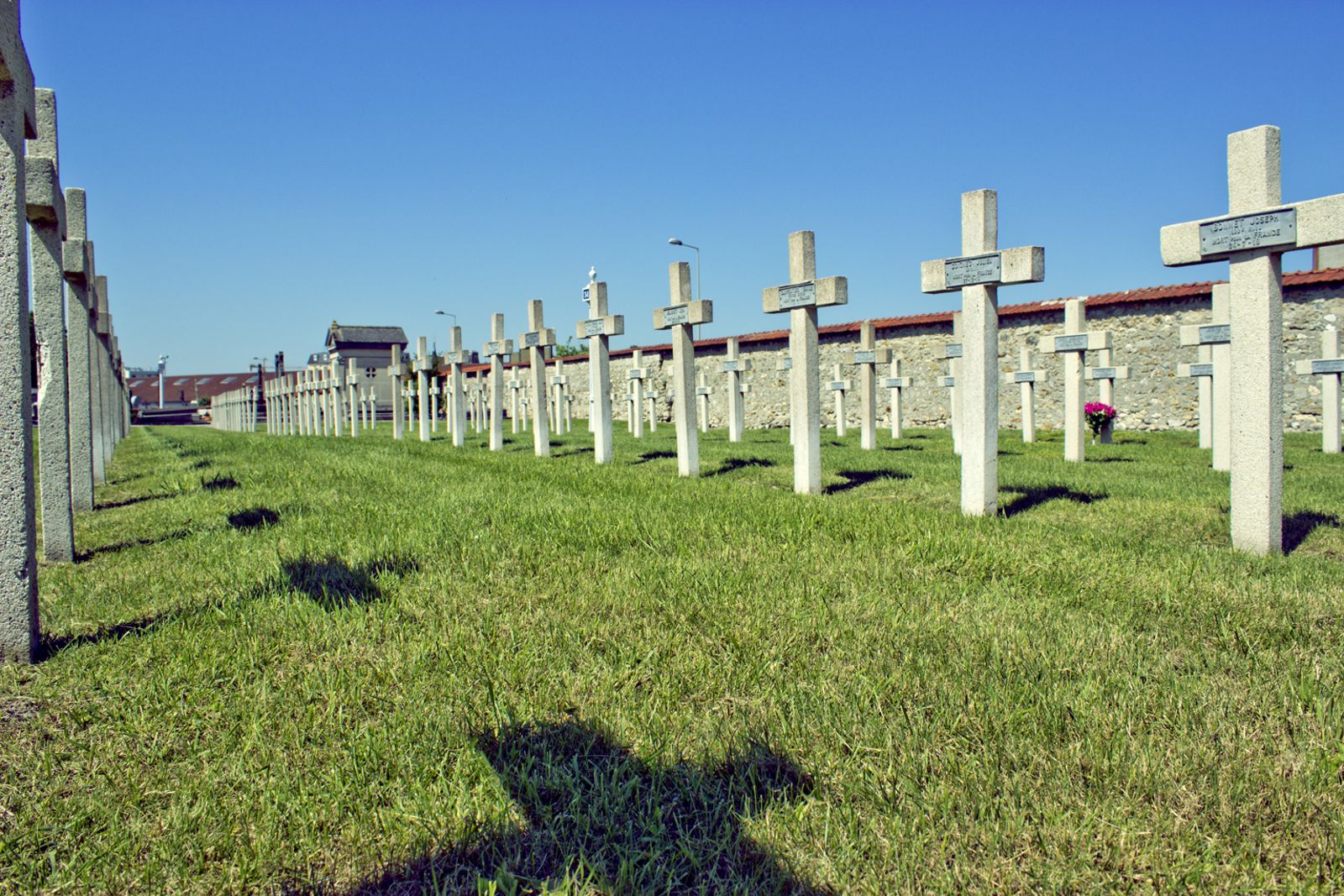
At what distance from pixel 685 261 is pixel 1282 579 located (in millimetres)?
8182

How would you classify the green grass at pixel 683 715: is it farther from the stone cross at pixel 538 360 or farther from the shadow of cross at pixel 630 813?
the stone cross at pixel 538 360

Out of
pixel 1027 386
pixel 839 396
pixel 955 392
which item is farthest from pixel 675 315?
pixel 839 396

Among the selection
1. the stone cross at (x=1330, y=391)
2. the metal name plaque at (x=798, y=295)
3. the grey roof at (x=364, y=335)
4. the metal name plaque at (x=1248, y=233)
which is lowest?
the stone cross at (x=1330, y=391)

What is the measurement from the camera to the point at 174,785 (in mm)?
2660

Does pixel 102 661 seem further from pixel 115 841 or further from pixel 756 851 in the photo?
pixel 756 851

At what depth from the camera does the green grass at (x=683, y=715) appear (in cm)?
226

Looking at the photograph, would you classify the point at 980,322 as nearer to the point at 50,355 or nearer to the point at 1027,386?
the point at 50,355

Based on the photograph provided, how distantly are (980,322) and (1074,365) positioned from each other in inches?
247

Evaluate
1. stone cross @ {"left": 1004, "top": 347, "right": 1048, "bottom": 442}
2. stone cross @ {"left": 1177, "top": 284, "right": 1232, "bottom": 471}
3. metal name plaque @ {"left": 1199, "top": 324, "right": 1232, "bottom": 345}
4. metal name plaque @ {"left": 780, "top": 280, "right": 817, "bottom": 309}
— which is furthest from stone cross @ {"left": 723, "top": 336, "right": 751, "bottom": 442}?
metal name plaque @ {"left": 1199, "top": 324, "right": 1232, "bottom": 345}

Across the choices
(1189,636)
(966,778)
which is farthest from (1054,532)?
(966,778)

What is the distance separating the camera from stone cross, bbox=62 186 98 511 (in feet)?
25.8

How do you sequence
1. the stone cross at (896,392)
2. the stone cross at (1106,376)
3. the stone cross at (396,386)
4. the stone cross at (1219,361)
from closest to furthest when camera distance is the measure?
the stone cross at (1219,361) → the stone cross at (1106,376) → the stone cross at (896,392) → the stone cross at (396,386)

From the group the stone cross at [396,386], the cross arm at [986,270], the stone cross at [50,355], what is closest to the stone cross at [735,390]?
the stone cross at [396,386]

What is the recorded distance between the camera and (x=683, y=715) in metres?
3.05
